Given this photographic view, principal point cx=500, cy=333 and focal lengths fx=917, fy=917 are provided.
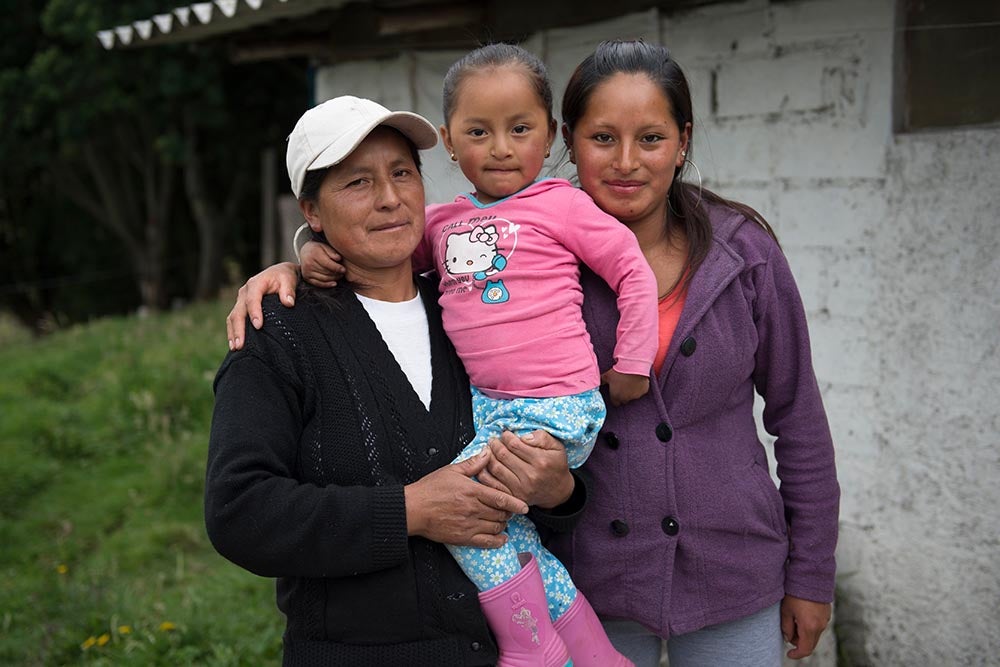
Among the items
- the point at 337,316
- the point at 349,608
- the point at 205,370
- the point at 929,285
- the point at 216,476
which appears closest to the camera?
the point at 216,476

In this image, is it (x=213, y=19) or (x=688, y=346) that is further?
(x=213, y=19)

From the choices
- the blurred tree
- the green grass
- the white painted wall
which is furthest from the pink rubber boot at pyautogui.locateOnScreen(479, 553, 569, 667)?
the blurred tree

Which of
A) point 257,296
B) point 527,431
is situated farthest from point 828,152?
point 257,296

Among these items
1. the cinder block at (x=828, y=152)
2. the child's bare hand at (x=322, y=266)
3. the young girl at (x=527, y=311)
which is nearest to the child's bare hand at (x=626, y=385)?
the young girl at (x=527, y=311)

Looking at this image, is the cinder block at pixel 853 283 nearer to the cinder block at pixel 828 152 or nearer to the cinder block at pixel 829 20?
Result: the cinder block at pixel 828 152

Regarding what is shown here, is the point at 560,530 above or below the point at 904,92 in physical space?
below

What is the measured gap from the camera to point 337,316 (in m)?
1.97

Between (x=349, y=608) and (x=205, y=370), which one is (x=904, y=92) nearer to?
(x=349, y=608)

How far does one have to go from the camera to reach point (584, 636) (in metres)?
2.01

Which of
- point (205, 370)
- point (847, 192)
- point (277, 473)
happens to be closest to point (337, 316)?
point (277, 473)

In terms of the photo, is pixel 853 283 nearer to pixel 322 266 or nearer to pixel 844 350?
pixel 844 350

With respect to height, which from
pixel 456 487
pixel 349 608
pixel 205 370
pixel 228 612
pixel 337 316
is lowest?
pixel 228 612

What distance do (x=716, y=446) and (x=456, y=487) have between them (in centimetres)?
59

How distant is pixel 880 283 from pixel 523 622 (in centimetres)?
220
